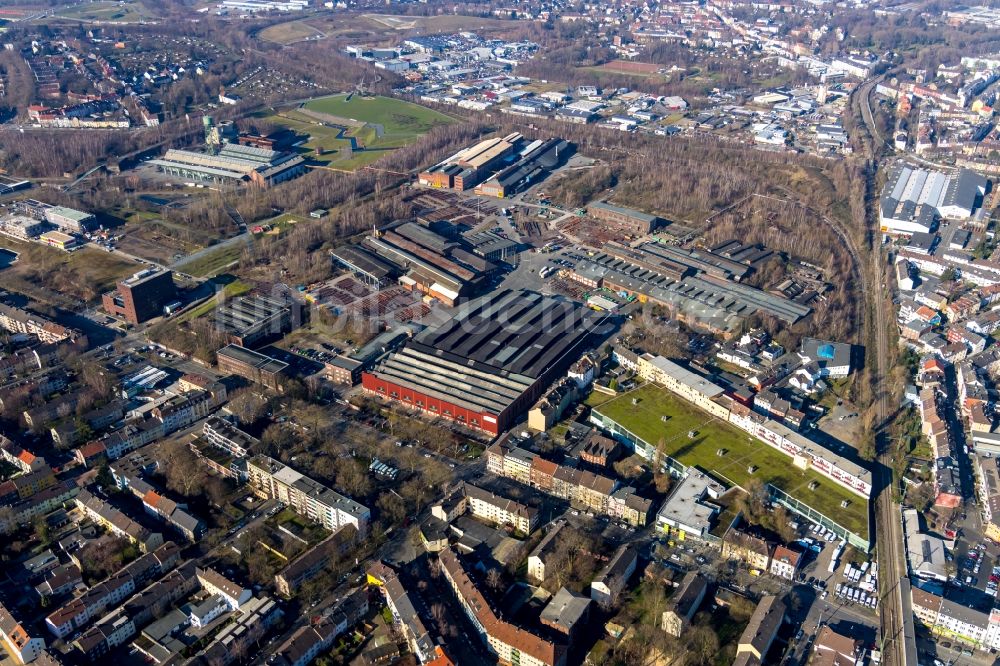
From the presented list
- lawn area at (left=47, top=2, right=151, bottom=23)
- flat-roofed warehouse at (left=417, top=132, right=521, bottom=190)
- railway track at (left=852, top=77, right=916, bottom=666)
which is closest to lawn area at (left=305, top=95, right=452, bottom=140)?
flat-roofed warehouse at (left=417, top=132, right=521, bottom=190)

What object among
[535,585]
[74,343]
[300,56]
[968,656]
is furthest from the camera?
[300,56]

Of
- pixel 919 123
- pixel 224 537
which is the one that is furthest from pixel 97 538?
pixel 919 123

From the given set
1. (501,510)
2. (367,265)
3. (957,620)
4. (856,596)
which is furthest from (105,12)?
(957,620)

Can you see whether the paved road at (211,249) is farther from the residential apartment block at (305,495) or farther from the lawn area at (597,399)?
the lawn area at (597,399)

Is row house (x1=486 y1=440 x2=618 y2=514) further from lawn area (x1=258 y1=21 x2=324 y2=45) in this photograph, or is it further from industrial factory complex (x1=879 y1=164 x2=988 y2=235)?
lawn area (x1=258 y1=21 x2=324 y2=45)

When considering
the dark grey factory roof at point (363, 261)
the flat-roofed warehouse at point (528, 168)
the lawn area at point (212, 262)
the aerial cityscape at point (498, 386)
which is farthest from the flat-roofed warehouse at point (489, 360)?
the flat-roofed warehouse at point (528, 168)

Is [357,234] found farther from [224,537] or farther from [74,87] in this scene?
[74,87]

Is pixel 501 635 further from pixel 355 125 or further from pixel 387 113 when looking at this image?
pixel 387 113
